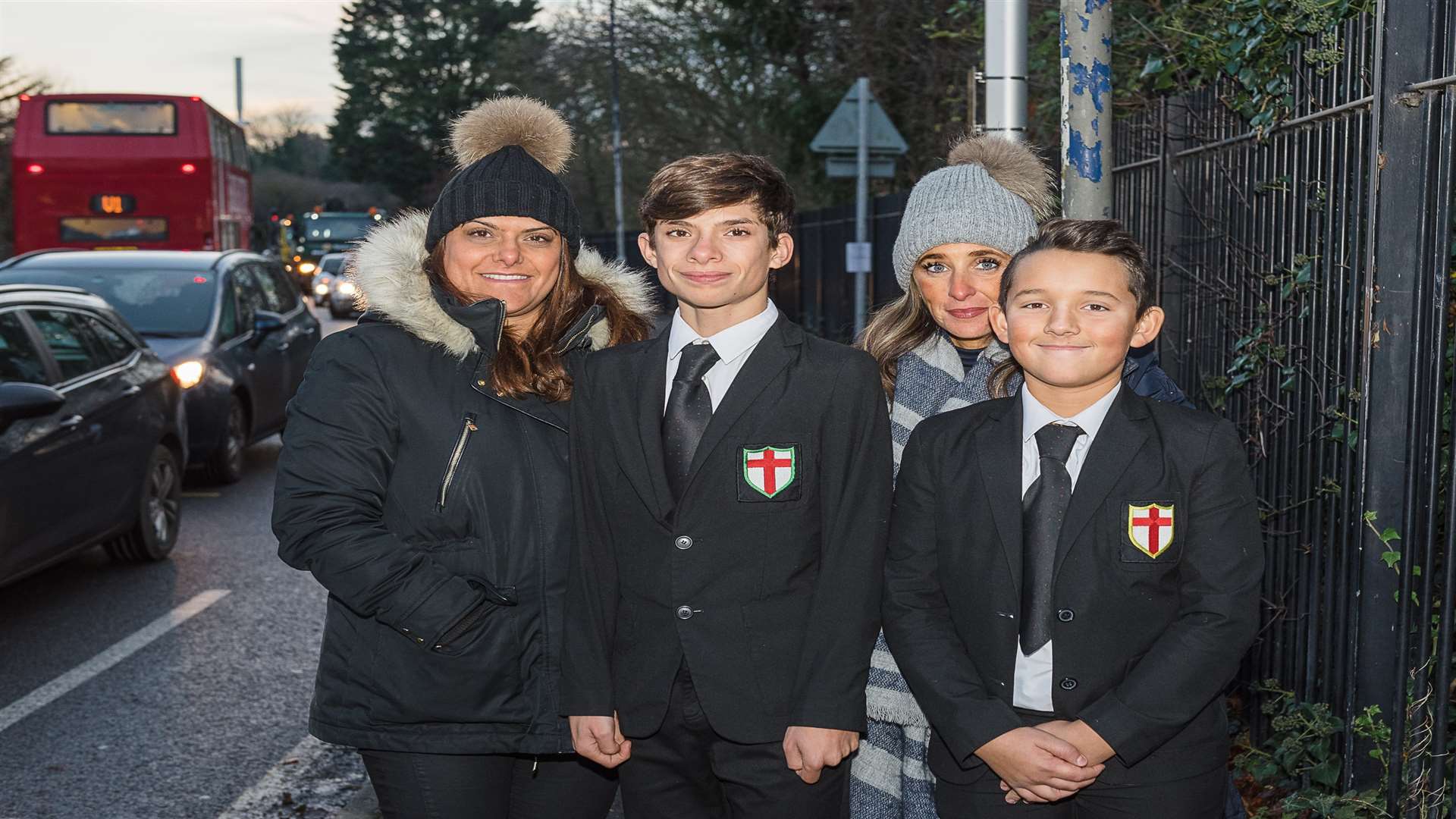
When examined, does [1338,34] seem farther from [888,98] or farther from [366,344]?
[888,98]

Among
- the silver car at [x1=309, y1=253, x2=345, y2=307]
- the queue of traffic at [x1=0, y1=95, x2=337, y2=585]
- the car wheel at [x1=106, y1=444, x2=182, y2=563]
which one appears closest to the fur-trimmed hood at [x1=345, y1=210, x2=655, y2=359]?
the queue of traffic at [x1=0, y1=95, x2=337, y2=585]

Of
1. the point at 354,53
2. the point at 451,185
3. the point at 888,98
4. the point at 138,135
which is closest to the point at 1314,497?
the point at 451,185

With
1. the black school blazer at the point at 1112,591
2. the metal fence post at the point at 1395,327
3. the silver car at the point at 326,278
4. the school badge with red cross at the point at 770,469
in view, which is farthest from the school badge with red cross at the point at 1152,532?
the silver car at the point at 326,278

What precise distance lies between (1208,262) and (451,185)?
3022 millimetres

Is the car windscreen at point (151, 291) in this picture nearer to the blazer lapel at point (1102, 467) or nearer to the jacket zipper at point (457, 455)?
the jacket zipper at point (457, 455)

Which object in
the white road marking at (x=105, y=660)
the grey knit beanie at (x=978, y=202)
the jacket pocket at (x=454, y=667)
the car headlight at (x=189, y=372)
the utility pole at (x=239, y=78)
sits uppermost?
the utility pole at (x=239, y=78)

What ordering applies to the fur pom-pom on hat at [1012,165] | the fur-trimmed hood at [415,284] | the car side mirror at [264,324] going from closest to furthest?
the fur-trimmed hood at [415,284], the fur pom-pom on hat at [1012,165], the car side mirror at [264,324]

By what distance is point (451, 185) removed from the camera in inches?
114

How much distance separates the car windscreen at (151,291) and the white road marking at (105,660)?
10.7 feet

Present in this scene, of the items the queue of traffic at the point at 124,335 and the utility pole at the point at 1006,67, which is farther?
the queue of traffic at the point at 124,335

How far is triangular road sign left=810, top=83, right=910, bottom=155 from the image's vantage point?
1077 centimetres

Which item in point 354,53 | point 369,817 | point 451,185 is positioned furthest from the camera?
point 354,53

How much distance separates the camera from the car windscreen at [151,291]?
388 inches

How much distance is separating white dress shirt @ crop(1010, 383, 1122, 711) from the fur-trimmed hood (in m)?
0.92
